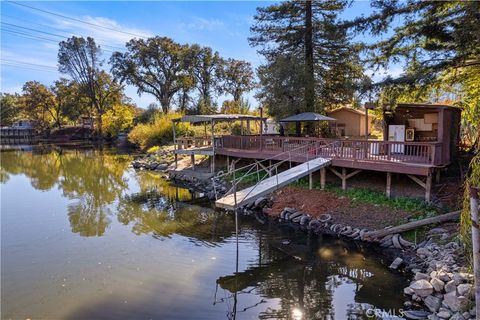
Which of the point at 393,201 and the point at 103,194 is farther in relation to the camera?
the point at 103,194

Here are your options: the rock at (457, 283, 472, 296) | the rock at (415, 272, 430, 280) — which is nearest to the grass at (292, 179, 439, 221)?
the rock at (415, 272, 430, 280)

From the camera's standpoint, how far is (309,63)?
18922mm

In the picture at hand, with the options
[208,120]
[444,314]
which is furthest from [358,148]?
[208,120]

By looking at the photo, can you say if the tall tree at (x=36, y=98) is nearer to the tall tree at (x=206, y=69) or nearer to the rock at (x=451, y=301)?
the tall tree at (x=206, y=69)

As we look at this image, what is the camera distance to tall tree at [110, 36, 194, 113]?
45.9m

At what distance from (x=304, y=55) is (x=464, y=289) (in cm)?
1568

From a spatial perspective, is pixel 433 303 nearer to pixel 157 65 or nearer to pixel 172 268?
pixel 172 268

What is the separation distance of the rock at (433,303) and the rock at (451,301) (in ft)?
0.46

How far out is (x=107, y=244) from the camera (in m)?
10.4

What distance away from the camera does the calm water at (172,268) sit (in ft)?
22.6

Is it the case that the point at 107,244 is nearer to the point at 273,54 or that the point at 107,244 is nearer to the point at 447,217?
the point at 447,217

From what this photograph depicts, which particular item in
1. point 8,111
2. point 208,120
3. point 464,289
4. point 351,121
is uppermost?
point 8,111

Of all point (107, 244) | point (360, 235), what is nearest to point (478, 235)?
point (360, 235)

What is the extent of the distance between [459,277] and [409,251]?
96.7 inches
